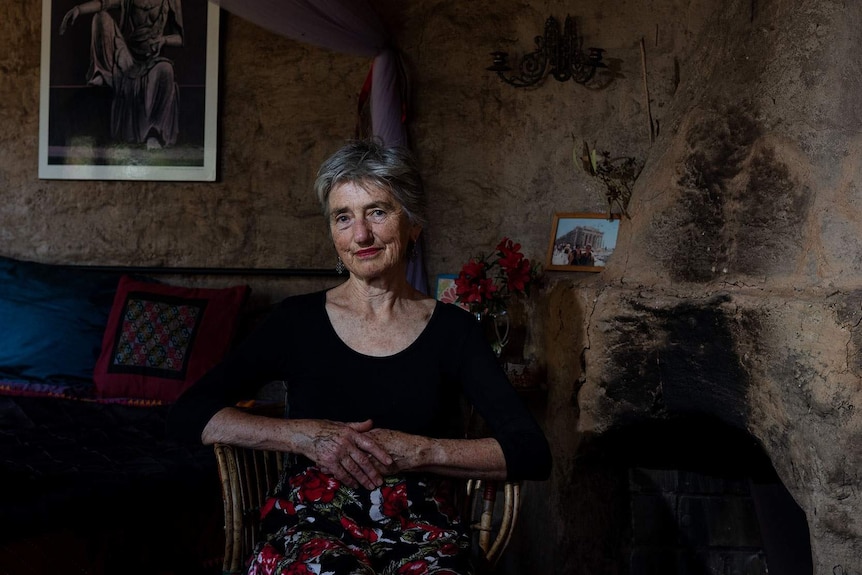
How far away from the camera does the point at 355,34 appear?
345cm

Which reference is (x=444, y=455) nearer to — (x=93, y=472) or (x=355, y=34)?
(x=93, y=472)

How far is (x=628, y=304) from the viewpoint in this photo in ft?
7.47

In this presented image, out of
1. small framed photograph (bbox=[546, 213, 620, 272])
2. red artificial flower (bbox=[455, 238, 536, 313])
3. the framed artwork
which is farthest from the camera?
the framed artwork

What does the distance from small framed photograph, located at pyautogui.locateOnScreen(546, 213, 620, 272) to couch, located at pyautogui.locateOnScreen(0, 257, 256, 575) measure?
4.27ft

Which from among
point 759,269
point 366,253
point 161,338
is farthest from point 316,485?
point 161,338

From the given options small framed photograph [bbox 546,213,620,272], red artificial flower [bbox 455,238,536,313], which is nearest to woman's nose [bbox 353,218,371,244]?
red artificial flower [bbox 455,238,536,313]

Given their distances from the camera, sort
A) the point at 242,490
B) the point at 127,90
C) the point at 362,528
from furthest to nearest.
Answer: the point at 127,90 → the point at 242,490 → the point at 362,528

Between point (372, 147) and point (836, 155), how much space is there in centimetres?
104

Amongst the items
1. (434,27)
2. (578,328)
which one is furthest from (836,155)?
(434,27)

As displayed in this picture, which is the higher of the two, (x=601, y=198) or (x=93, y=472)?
(x=601, y=198)

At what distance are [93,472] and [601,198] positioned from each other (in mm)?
2147

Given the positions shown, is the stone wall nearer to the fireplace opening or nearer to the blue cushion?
the fireplace opening

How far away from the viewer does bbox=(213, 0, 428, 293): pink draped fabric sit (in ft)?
10.8

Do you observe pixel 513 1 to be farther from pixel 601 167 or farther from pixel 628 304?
pixel 628 304
